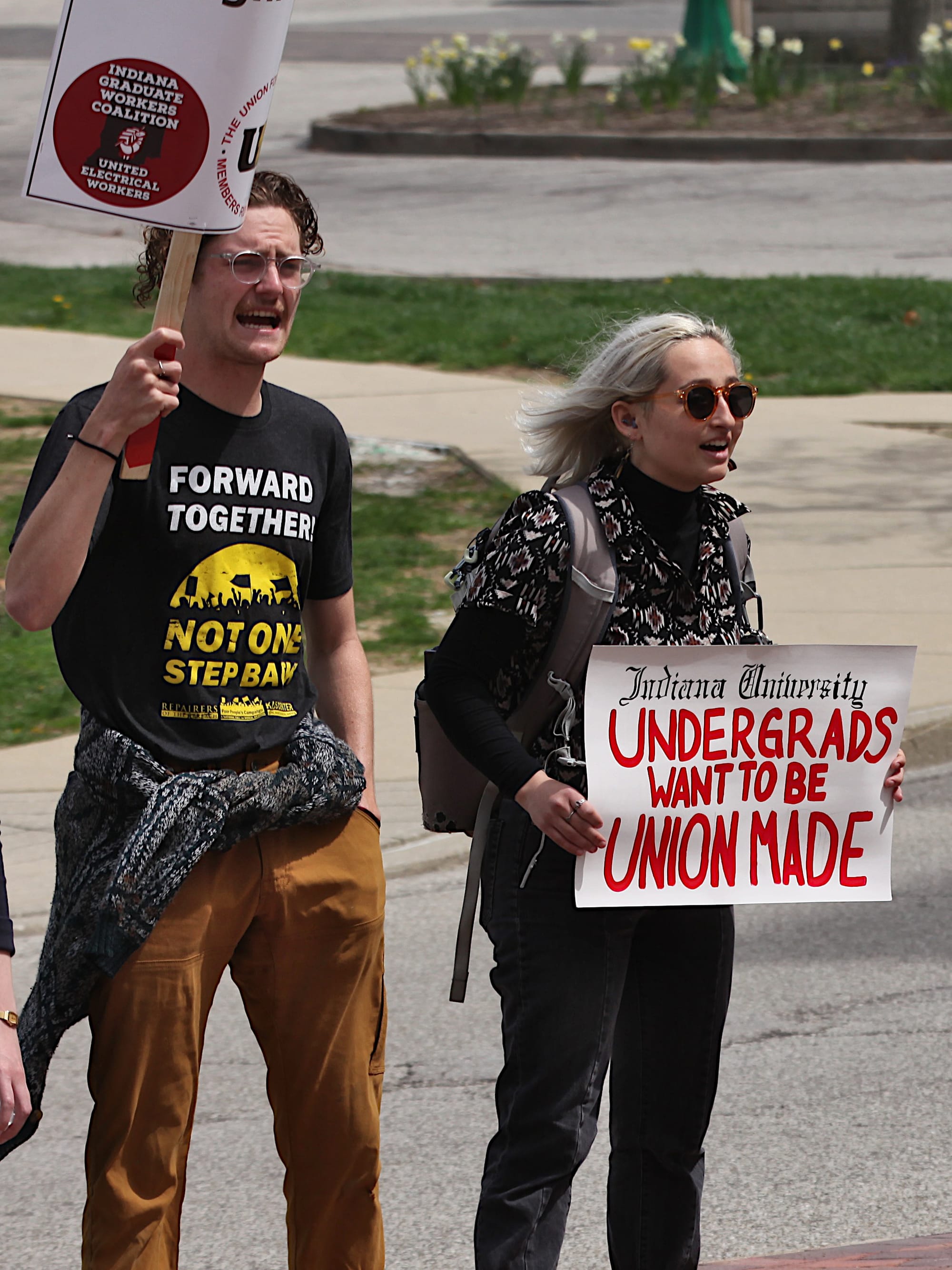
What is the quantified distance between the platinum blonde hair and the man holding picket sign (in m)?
0.48

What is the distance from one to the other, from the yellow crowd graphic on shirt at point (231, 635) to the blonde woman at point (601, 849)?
1.11ft

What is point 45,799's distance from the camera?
6.84 meters

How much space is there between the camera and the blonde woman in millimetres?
3420

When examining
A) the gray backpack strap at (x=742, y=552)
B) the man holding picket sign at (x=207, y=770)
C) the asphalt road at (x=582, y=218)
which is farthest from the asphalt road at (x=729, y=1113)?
the asphalt road at (x=582, y=218)

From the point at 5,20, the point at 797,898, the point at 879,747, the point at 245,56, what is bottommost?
the point at 5,20

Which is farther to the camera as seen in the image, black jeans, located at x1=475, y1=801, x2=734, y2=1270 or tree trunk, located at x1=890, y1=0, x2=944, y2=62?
tree trunk, located at x1=890, y1=0, x2=944, y2=62

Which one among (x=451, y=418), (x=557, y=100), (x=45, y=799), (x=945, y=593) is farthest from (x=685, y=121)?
(x=45, y=799)

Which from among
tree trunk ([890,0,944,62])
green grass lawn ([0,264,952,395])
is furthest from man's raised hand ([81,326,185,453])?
Result: tree trunk ([890,0,944,62])

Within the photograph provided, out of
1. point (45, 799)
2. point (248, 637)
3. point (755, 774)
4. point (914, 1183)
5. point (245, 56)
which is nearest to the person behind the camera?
point (245, 56)

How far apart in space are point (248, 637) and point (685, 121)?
24.0 meters

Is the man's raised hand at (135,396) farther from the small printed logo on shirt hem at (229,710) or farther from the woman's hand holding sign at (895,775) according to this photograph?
the woman's hand holding sign at (895,775)

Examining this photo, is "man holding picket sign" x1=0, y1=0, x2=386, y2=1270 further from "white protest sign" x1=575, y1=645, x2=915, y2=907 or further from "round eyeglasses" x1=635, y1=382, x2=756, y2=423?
"round eyeglasses" x1=635, y1=382, x2=756, y2=423

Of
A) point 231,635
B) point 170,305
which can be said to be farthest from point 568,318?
point 170,305

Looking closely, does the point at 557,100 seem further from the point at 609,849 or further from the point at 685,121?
the point at 609,849
